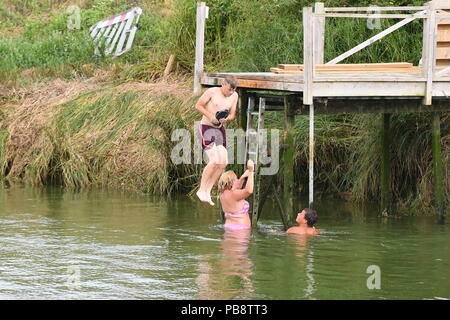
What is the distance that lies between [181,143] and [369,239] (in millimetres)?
4633

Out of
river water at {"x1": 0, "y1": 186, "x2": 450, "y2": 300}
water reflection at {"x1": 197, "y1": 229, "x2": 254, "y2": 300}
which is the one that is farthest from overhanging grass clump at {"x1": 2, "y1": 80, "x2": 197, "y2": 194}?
water reflection at {"x1": 197, "y1": 229, "x2": 254, "y2": 300}

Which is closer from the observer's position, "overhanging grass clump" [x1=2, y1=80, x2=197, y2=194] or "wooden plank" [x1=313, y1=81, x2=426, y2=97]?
"wooden plank" [x1=313, y1=81, x2=426, y2=97]

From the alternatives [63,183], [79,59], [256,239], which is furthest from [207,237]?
[79,59]

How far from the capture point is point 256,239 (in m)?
15.1

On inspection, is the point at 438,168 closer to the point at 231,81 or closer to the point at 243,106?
the point at 243,106

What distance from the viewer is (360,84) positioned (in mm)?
14914

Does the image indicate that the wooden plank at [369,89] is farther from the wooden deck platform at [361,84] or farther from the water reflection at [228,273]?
the water reflection at [228,273]

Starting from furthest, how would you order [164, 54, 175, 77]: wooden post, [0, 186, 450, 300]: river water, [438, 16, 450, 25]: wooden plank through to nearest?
[164, 54, 175, 77]: wooden post
[438, 16, 450, 25]: wooden plank
[0, 186, 450, 300]: river water

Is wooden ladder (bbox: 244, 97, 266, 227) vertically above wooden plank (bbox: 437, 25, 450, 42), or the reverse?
wooden plank (bbox: 437, 25, 450, 42)

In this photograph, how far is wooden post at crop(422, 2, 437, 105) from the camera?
596 inches

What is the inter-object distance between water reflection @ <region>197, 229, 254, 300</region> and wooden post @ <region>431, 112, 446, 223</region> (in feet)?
9.39

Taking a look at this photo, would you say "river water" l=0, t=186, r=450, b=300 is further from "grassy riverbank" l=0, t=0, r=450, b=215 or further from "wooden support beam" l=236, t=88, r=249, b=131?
"wooden support beam" l=236, t=88, r=249, b=131

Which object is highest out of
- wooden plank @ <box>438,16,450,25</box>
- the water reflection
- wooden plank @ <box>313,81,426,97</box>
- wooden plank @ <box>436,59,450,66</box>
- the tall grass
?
wooden plank @ <box>438,16,450,25</box>

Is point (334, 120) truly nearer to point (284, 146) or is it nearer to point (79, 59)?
point (284, 146)
